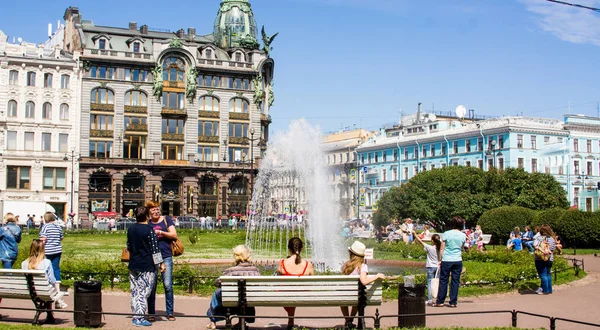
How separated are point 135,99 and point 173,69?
480 cm

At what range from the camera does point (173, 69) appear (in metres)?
73.2

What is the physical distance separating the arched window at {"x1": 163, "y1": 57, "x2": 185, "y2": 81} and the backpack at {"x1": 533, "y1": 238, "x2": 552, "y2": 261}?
59.4 m

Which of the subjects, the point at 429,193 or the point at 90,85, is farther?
the point at 90,85

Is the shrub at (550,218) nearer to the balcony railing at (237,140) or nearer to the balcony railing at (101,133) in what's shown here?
the balcony railing at (237,140)

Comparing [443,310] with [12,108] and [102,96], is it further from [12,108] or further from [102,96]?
[102,96]

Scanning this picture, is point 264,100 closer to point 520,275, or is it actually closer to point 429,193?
point 429,193

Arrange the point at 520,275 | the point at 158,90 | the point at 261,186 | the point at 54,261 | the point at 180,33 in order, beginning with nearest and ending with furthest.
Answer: the point at 54,261
the point at 520,275
the point at 261,186
the point at 158,90
the point at 180,33

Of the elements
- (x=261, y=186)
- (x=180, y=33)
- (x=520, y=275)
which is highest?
(x=180, y=33)

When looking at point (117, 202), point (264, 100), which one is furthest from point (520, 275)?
point (264, 100)

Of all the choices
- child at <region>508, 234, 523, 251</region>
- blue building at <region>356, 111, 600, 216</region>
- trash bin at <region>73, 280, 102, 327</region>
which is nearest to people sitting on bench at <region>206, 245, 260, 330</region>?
trash bin at <region>73, 280, 102, 327</region>

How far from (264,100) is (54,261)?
210 ft

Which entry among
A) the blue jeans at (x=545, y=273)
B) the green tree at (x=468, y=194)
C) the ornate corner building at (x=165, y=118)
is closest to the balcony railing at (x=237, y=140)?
the ornate corner building at (x=165, y=118)

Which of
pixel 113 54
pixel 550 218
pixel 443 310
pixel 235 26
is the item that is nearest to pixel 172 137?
pixel 113 54

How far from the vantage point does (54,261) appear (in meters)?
15.8
